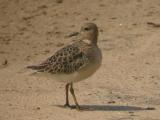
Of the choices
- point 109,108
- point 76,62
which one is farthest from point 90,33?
point 109,108

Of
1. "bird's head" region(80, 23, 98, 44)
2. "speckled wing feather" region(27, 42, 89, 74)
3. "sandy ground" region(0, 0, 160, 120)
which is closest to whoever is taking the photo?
"sandy ground" region(0, 0, 160, 120)

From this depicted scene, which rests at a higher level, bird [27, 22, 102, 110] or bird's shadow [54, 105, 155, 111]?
bird [27, 22, 102, 110]

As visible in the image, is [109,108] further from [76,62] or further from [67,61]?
[67,61]

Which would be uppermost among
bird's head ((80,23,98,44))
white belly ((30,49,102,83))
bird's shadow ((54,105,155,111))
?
bird's head ((80,23,98,44))

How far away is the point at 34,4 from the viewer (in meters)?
17.7

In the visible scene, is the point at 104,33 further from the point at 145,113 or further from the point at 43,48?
the point at 145,113

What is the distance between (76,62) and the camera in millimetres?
10922

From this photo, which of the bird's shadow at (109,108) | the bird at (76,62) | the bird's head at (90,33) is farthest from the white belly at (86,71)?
the bird's shadow at (109,108)

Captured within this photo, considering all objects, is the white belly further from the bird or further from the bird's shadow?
the bird's shadow

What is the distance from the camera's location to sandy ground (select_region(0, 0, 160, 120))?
10.7 m

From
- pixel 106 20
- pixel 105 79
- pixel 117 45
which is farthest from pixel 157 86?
pixel 106 20

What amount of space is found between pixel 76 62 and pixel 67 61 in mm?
193

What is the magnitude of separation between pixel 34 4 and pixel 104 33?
2.58 metres

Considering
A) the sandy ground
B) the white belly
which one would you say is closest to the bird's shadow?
the sandy ground
